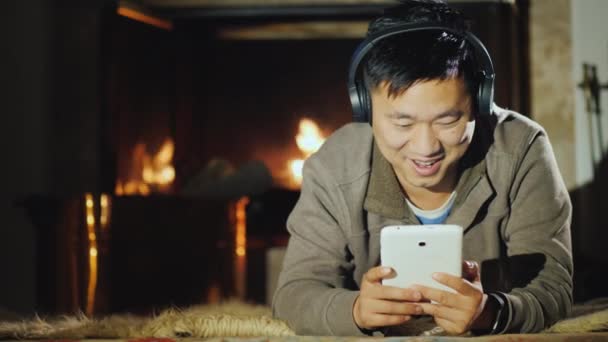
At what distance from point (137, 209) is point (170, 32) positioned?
0.88 metres

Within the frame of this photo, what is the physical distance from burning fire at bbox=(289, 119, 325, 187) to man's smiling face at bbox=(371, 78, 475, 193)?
74.9 inches

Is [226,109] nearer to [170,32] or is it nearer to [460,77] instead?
[170,32]

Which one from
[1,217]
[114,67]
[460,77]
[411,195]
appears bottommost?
[1,217]

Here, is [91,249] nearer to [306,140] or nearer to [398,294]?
[306,140]

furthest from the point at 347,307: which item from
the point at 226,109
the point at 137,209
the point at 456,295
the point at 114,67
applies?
the point at 226,109

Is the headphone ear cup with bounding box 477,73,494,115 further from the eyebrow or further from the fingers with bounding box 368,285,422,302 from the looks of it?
the fingers with bounding box 368,285,422,302

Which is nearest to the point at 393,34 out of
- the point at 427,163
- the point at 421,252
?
the point at 427,163

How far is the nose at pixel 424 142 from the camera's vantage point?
34.5 inches

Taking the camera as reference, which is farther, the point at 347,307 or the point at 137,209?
the point at 137,209

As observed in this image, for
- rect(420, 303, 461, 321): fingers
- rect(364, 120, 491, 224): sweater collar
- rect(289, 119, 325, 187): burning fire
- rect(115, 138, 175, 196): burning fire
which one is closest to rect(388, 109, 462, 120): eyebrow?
rect(364, 120, 491, 224): sweater collar

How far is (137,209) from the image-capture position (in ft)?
6.53

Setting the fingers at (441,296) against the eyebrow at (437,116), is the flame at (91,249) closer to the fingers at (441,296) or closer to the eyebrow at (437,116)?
the eyebrow at (437,116)

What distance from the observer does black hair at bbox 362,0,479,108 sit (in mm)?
875

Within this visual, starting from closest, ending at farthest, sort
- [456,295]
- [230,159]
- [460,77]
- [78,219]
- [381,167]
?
1. [456,295]
2. [460,77]
3. [381,167]
4. [78,219]
5. [230,159]
